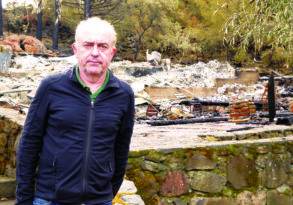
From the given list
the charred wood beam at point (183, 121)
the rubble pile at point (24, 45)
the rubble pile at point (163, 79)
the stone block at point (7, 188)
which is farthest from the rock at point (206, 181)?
the rubble pile at point (24, 45)

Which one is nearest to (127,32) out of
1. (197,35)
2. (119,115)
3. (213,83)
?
(197,35)

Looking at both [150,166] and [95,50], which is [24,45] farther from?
[95,50]

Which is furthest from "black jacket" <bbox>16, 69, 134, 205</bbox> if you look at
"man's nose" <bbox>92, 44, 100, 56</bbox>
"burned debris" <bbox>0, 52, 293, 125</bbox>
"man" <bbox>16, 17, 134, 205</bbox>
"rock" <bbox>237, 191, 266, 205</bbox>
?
"burned debris" <bbox>0, 52, 293, 125</bbox>

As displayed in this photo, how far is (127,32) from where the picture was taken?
1630 inches

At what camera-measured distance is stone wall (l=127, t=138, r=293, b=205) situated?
5.00 m

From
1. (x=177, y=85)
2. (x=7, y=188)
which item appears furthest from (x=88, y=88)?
(x=177, y=85)

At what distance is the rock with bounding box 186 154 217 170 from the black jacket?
105 inches

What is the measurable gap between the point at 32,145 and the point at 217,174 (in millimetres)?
3030

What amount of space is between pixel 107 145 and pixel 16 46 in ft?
93.7

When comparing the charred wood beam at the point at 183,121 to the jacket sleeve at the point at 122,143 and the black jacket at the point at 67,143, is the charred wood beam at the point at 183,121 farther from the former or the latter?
the black jacket at the point at 67,143

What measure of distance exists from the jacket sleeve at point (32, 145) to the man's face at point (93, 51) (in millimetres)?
191

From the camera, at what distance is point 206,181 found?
5.16 metres

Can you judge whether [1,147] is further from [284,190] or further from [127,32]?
[127,32]

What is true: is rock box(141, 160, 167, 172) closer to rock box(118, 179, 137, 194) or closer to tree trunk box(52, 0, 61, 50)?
rock box(118, 179, 137, 194)
